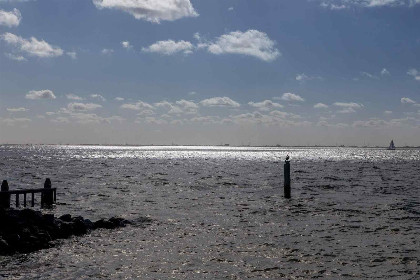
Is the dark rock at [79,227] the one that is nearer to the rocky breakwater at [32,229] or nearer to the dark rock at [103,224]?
the rocky breakwater at [32,229]

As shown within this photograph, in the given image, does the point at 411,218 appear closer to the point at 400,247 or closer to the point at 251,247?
the point at 400,247

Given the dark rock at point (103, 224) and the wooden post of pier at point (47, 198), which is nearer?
the dark rock at point (103, 224)

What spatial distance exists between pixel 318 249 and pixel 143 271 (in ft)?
25.4

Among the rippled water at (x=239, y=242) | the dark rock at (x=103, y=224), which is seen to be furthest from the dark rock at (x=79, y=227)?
the dark rock at (x=103, y=224)

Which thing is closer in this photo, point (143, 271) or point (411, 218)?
point (143, 271)

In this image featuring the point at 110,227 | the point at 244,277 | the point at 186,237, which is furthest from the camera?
the point at 110,227

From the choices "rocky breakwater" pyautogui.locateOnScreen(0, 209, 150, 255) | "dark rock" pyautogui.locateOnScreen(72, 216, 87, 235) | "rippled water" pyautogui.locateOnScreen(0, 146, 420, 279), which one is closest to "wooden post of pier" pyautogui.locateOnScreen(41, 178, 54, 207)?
"rippled water" pyautogui.locateOnScreen(0, 146, 420, 279)

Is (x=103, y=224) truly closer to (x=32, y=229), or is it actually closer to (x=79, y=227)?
(x=79, y=227)

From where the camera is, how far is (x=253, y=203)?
121ft

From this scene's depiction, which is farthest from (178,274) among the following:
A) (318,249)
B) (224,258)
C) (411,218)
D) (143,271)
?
(411,218)

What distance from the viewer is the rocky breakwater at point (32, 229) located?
61.1ft

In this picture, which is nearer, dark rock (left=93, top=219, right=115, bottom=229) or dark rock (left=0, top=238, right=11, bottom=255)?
dark rock (left=0, top=238, right=11, bottom=255)

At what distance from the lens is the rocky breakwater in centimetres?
1863

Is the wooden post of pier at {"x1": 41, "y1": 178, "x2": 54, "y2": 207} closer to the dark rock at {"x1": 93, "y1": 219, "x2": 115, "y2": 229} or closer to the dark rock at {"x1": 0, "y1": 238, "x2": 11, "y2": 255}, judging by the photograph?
the dark rock at {"x1": 93, "y1": 219, "x2": 115, "y2": 229}
